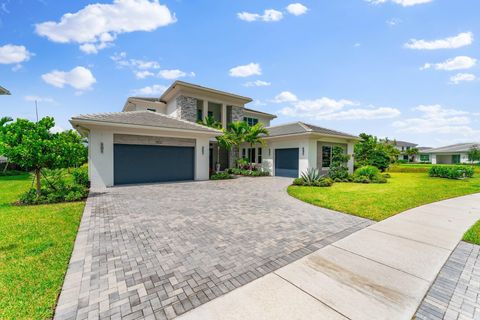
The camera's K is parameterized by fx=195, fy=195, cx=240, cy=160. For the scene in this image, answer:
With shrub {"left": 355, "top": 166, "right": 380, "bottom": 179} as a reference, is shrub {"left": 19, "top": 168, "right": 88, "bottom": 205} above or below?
below

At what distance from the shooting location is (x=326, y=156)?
57.4 feet

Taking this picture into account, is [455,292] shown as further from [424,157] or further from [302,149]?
[424,157]

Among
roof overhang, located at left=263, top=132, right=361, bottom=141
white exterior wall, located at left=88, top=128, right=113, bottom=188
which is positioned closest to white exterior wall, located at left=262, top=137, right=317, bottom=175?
roof overhang, located at left=263, top=132, right=361, bottom=141

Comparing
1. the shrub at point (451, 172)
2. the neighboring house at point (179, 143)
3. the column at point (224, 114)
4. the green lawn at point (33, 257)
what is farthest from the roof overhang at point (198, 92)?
the shrub at point (451, 172)

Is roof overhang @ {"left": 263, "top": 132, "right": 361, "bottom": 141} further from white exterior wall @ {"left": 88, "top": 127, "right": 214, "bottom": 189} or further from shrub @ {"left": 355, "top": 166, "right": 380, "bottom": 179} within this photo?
white exterior wall @ {"left": 88, "top": 127, "right": 214, "bottom": 189}

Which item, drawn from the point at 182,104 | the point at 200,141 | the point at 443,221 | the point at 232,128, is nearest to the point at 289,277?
the point at 443,221

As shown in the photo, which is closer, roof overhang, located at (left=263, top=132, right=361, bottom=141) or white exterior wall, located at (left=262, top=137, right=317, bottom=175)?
roof overhang, located at (left=263, top=132, right=361, bottom=141)

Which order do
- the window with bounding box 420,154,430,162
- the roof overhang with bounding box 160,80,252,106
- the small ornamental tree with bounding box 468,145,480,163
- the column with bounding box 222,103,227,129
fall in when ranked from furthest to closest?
the window with bounding box 420,154,430,162
the small ornamental tree with bounding box 468,145,480,163
the column with bounding box 222,103,227,129
the roof overhang with bounding box 160,80,252,106

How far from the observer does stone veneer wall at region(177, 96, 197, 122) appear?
1869 centimetres

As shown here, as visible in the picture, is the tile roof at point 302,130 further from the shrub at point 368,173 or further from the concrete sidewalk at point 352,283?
the concrete sidewalk at point 352,283

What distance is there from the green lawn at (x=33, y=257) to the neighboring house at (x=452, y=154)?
205 feet

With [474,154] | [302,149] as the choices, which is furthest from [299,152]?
[474,154]

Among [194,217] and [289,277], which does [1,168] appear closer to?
[194,217]

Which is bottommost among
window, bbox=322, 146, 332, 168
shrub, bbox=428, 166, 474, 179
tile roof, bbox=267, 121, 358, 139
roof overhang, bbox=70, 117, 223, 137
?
shrub, bbox=428, 166, 474, 179
